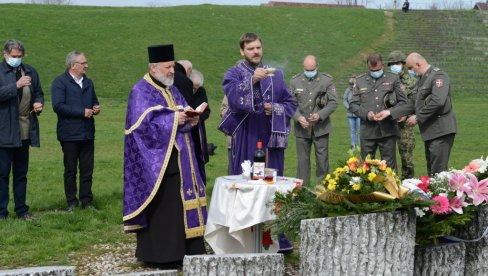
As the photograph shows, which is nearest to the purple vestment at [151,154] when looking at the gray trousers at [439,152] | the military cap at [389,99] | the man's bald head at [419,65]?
the gray trousers at [439,152]

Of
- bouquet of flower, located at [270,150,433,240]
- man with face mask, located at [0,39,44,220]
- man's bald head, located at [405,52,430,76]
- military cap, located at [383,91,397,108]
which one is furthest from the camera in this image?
military cap, located at [383,91,397,108]

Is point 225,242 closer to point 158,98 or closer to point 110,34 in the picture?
point 158,98

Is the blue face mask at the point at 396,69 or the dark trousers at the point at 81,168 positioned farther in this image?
the blue face mask at the point at 396,69

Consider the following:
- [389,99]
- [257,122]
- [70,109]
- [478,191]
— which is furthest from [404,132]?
[478,191]

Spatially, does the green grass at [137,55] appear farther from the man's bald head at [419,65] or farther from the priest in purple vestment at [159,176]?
the man's bald head at [419,65]

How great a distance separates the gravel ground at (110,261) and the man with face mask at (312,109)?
3821 mm

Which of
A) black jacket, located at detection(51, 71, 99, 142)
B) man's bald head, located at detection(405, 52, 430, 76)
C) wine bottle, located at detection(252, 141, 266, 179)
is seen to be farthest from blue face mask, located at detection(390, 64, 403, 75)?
wine bottle, located at detection(252, 141, 266, 179)

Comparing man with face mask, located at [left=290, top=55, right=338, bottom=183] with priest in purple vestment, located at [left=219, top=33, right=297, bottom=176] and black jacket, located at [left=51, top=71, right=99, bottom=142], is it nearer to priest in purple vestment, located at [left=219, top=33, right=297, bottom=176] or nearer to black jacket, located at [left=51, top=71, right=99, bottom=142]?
black jacket, located at [left=51, top=71, right=99, bottom=142]

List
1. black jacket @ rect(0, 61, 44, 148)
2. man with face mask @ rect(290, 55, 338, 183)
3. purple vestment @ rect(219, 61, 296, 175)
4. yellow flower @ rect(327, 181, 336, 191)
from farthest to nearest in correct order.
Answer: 1. man with face mask @ rect(290, 55, 338, 183)
2. black jacket @ rect(0, 61, 44, 148)
3. purple vestment @ rect(219, 61, 296, 175)
4. yellow flower @ rect(327, 181, 336, 191)

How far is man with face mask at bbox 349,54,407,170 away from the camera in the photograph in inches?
446

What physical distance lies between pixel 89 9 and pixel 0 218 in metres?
40.6

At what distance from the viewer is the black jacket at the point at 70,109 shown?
1042 centimetres

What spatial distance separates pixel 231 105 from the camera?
27.1 feet

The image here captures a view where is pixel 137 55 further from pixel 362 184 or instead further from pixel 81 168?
pixel 362 184
